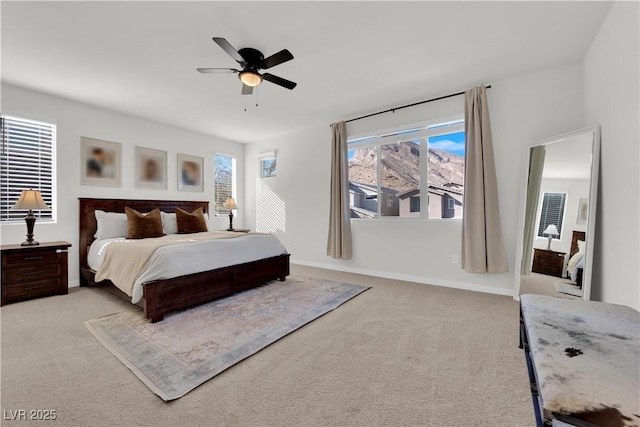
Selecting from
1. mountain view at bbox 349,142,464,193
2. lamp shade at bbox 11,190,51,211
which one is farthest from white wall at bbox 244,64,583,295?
lamp shade at bbox 11,190,51,211

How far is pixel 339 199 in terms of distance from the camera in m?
4.61

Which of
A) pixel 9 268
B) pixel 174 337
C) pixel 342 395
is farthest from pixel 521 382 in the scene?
pixel 9 268

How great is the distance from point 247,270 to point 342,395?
2.18 meters

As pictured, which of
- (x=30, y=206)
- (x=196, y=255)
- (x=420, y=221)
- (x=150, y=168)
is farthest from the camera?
(x=150, y=168)

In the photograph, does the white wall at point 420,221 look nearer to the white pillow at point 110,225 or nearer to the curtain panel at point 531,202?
the curtain panel at point 531,202

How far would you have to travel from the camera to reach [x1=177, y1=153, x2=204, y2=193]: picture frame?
17.0ft

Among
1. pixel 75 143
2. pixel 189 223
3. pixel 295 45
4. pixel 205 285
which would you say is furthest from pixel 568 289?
pixel 75 143

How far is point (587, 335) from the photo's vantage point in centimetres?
114

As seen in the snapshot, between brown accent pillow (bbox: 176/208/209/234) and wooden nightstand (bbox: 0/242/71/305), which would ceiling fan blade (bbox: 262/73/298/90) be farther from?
wooden nightstand (bbox: 0/242/71/305)

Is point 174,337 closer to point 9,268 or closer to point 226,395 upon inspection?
point 226,395

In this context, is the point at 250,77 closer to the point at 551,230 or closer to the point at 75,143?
the point at 75,143

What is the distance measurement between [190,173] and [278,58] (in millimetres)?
3709

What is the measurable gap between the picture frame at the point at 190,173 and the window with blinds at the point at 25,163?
1.77 meters

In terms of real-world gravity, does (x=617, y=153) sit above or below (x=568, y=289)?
above
